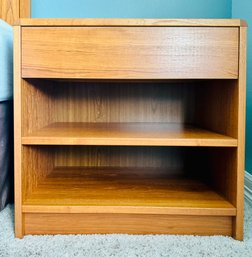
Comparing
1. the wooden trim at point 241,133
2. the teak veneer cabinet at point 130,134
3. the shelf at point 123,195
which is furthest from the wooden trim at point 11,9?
the wooden trim at point 241,133

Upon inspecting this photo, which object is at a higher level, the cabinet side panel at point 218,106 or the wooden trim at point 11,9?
the wooden trim at point 11,9

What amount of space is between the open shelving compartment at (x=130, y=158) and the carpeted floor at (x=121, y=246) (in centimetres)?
3

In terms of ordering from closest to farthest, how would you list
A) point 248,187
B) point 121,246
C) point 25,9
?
point 121,246
point 248,187
point 25,9

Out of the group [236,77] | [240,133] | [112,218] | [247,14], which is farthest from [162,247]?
[247,14]

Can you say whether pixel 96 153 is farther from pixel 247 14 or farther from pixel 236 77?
pixel 247 14

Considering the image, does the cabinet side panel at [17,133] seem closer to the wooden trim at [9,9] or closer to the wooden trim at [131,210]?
the wooden trim at [131,210]

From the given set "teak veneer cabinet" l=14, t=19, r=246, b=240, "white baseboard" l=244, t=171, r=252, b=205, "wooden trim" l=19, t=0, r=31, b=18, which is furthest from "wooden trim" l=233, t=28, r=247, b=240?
"wooden trim" l=19, t=0, r=31, b=18

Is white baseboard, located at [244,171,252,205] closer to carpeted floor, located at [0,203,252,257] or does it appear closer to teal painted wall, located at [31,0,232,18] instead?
carpeted floor, located at [0,203,252,257]

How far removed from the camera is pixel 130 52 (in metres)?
0.70

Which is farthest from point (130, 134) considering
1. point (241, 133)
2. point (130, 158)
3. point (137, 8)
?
point (137, 8)

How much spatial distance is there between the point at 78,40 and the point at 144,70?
0.16 meters

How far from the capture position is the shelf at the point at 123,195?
73 centimetres

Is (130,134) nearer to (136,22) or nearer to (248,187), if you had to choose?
(136,22)

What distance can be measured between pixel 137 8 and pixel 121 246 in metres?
0.87
